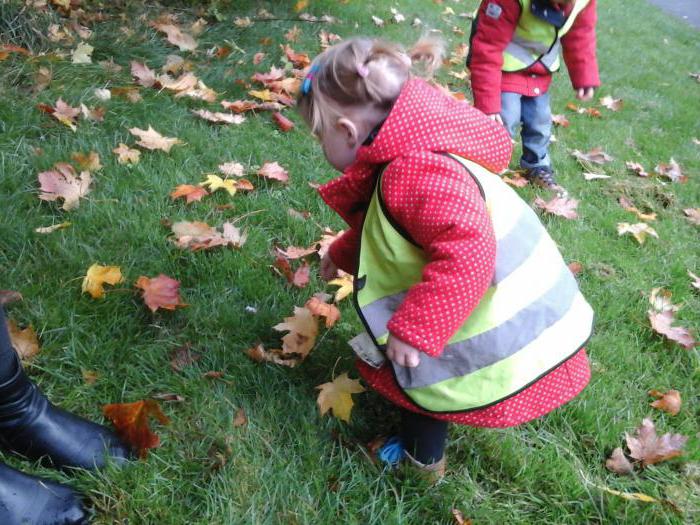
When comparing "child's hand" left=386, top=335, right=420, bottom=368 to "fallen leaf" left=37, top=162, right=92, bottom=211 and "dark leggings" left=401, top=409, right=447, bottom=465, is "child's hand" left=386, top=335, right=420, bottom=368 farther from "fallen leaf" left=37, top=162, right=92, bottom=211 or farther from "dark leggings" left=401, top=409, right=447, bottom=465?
"fallen leaf" left=37, top=162, right=92, bottom=211

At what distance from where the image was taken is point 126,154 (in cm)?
274

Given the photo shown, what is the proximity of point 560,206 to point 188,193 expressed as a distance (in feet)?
6.09

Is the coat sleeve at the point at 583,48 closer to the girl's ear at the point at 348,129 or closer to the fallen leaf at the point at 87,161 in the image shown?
the girl's ear at the point at 348,129

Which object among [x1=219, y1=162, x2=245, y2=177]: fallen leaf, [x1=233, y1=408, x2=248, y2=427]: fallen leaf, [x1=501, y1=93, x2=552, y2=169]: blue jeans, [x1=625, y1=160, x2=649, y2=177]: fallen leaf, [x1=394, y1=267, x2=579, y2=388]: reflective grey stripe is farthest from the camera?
[x1=625, y1=160, x2=649, y2=177]: fallen leaf

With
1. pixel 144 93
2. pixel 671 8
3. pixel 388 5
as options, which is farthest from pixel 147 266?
pixel 671 8

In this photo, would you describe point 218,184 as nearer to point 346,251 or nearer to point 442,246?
point 346,251

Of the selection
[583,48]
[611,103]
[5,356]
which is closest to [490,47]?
[583,48]

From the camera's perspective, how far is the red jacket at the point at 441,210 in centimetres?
125

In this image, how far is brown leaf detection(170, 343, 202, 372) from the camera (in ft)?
5.91

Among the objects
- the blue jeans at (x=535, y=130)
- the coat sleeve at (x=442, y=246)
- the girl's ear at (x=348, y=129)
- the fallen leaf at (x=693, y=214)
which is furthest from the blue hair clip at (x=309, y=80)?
the fallen leaf at (x=693, y=214)

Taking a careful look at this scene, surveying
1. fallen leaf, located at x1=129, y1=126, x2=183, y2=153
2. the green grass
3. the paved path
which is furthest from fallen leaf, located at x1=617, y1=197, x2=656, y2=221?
the paved path

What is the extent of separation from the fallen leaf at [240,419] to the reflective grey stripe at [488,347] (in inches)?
18.9

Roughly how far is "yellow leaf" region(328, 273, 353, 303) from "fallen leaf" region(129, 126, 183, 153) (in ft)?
3.91

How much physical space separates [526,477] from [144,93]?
2810mm
